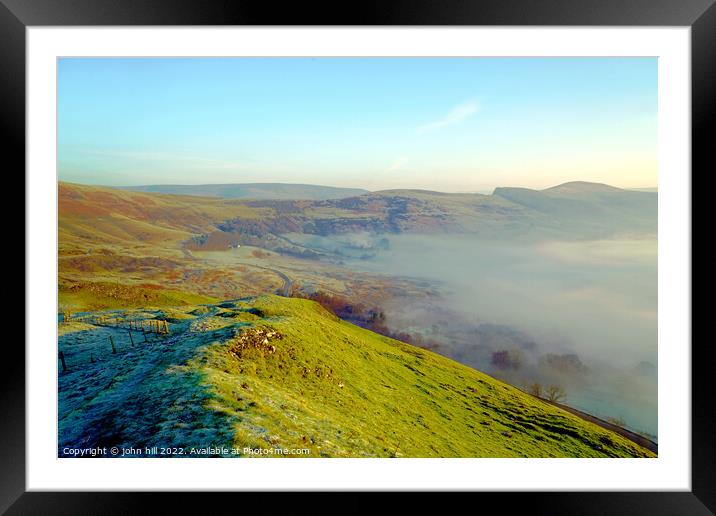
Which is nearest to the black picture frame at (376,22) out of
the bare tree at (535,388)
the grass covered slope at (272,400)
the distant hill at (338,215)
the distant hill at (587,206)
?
the grass covered slope at (272,400)

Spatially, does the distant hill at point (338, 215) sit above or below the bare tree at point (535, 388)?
above

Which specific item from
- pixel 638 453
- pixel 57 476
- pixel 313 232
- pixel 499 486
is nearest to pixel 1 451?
pixel 57 476

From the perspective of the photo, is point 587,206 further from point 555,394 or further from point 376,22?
point 376,22

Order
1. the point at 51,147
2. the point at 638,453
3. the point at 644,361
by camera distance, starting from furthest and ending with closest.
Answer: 1. the point at 644,361
2. the point at 638,453
3. the point at 51,147

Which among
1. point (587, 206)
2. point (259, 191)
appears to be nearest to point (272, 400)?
point (259, 191)

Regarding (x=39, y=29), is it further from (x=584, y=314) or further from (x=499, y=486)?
(x=584, y=314)

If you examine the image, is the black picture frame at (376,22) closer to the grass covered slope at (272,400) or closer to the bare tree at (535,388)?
the grass covered slope at (272,400)

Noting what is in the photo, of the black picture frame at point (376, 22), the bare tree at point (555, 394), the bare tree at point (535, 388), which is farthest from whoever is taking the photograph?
the bare tree at point (535, 388)
